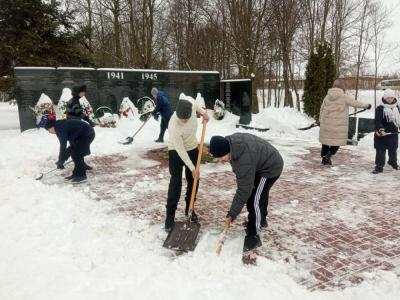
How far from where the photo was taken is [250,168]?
351 cm

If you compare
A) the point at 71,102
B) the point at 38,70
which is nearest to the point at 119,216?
the point at 71,102

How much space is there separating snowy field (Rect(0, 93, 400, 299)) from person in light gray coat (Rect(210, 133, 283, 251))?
0.41 m

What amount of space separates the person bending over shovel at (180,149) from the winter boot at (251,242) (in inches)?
35.6

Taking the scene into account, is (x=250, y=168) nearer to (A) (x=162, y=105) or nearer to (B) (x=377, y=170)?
(B) (x=377, y=170)

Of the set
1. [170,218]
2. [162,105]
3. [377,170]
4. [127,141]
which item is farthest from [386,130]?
[127,141]

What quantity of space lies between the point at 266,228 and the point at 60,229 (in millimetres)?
2544

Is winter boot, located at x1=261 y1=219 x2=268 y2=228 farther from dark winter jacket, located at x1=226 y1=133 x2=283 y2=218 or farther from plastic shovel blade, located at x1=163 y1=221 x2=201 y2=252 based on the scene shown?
dark winter jacket, located at x1=226 y1=133 x2=283 y2=218

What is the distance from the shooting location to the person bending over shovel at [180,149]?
13.9 feet

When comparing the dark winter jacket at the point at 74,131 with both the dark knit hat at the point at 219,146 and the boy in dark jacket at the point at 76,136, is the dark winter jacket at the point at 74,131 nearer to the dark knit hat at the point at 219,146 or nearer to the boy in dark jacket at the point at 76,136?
the boy in dark jacket at the point at 76,136

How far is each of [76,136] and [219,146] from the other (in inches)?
153

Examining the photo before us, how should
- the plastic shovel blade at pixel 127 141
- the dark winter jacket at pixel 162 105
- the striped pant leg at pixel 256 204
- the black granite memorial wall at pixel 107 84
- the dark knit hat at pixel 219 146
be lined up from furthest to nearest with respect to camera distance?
the black granite memorial wall at pixel 107 84, the plastic shovel blade at pixel 127 141, the dark winter jacket at pixel 162 105, the striped pant leg at pixel 256 204, the dark knit hat at pixel 219 146

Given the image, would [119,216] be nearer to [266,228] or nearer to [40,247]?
[40,247]

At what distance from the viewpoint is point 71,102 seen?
6840 mm

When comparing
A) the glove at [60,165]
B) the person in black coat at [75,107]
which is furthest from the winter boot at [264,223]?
the glove at [60,165]
